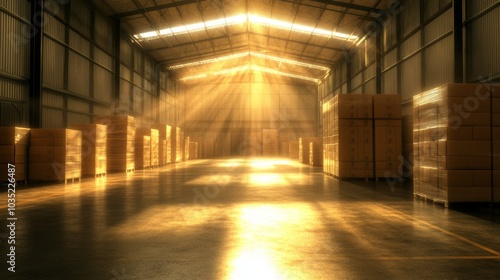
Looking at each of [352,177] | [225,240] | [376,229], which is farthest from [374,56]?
[225,240]

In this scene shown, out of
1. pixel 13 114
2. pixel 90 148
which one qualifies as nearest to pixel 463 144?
pixel 90 148

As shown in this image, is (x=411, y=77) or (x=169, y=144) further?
(x=169, y=144)

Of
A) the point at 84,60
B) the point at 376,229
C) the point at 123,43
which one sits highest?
the point at 123,43

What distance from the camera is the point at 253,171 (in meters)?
17.5

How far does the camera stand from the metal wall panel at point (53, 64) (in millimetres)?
14052

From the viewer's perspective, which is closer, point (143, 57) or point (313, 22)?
point (313, 22)

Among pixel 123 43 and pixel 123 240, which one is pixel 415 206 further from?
pixel 123 43

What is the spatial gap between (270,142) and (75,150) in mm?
27095

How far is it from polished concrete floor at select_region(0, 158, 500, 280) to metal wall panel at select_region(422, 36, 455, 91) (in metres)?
6.59

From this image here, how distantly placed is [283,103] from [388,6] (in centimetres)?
2311

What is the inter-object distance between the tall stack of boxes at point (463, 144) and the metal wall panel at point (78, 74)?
1415cm

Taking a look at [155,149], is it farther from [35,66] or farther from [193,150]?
[193,150]

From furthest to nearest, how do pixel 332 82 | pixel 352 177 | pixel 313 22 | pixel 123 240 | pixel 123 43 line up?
pixel 332 82 < pixel 123 43 < pixel 313 22 < pixel 352 177 < pixel 123 240

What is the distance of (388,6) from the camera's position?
16984 millimetres
